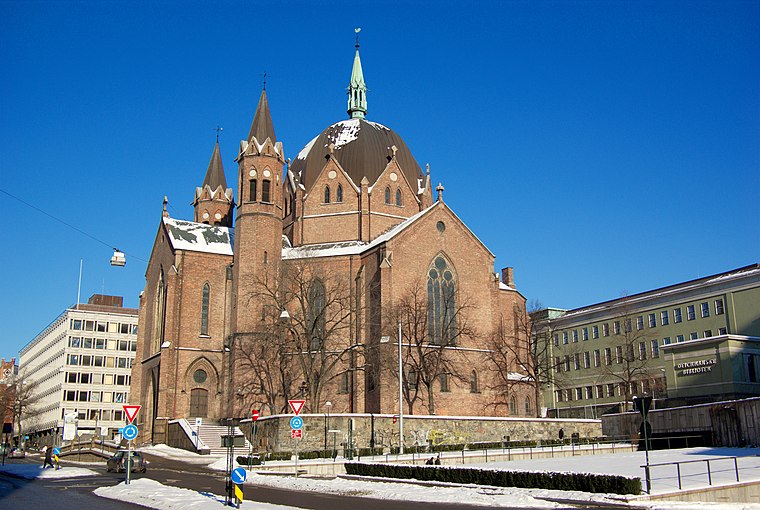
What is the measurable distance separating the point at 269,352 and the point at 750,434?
31.4m

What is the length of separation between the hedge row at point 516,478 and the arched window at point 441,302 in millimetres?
28317

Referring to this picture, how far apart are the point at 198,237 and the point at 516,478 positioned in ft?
150

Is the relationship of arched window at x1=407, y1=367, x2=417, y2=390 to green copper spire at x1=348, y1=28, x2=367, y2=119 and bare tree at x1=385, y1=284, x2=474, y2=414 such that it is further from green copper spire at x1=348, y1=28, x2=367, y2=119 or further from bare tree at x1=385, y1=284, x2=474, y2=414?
green copper spire at x1=348, y1=28, x2=367, y2=119

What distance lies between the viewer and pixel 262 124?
2645 inches

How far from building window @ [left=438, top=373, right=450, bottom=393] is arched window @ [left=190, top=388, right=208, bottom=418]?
58.4 feet

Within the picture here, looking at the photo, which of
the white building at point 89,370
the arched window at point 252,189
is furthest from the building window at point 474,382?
the white building at point 89,370

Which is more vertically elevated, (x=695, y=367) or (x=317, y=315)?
(x=317, y=315)

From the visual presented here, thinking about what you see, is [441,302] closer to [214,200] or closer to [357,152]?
[357,152]

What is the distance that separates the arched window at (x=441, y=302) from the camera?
61.6m

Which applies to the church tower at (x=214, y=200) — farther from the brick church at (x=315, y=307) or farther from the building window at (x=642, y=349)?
the building window at (x=642, y=349)

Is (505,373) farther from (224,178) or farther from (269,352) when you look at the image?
(224,178)

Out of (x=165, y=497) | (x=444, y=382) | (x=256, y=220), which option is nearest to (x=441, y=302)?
(x=444, y=382)

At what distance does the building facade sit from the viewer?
1959 inches

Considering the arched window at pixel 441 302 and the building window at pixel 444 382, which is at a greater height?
the arched window at pixel 441 302
